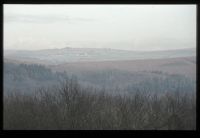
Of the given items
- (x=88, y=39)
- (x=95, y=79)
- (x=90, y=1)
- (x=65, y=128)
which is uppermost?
(x=90, y=1)

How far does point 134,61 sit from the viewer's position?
12.8 ft

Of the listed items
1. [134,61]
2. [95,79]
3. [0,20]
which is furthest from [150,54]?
[0,20]

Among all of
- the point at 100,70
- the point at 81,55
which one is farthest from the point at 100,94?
the point at 81,55

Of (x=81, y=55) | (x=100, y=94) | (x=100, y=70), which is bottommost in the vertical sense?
(x=100, y=94)

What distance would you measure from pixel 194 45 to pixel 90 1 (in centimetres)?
78

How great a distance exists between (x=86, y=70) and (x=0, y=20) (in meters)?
0.69

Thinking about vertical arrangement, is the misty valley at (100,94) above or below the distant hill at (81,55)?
below

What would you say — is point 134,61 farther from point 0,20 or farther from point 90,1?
point 0,20

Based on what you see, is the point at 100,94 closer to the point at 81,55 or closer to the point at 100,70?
the point at 100,70

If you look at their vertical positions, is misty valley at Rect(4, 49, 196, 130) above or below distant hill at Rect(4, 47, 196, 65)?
below

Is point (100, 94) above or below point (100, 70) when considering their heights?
→ below

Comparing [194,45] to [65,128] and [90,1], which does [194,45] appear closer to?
[90,1]

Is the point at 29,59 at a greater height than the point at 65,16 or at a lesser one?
lesser

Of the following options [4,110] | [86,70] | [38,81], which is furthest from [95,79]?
[4,110]
